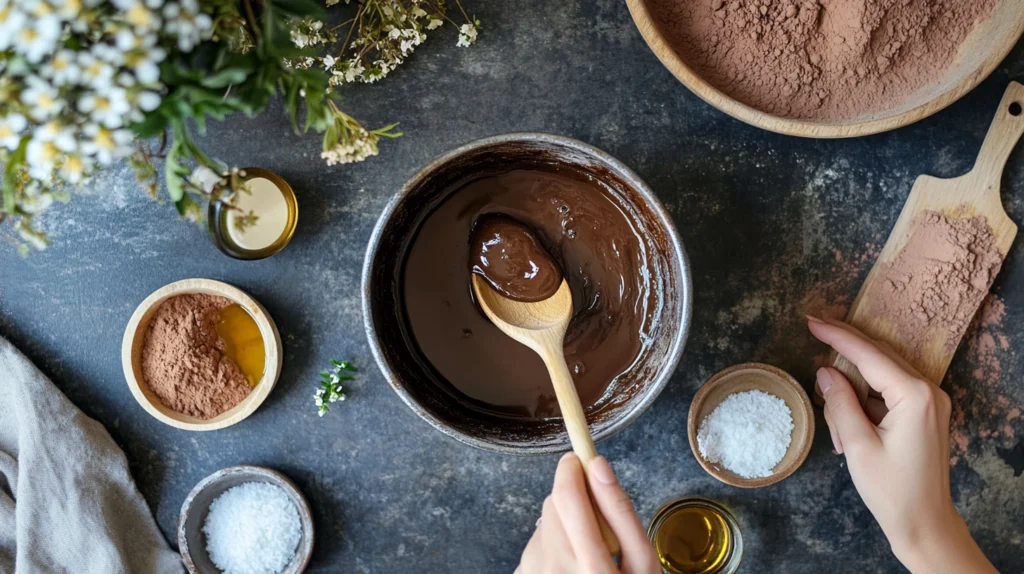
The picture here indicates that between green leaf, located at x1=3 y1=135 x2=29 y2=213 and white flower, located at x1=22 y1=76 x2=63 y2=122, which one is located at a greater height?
white flower, located at x1=22 y1=76 x2=63 y2=122

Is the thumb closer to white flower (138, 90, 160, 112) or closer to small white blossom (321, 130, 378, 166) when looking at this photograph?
small white blossom (321, 130, 378, 166)

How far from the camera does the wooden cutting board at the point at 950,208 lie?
151cm

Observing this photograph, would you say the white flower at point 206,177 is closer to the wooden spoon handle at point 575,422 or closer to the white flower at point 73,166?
the white flower at point 73,166

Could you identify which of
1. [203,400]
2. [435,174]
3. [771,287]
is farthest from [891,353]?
[203,400]

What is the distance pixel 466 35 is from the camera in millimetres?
1493

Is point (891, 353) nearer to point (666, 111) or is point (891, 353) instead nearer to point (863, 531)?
point (863, 531)

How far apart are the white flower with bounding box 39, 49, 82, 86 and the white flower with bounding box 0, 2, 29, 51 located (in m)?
0.05

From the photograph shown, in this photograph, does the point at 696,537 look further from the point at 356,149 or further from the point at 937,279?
A: the point at 356,149

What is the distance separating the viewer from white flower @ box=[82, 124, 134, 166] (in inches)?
34.2

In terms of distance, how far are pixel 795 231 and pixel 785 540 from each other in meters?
0.66

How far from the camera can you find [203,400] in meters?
1.49

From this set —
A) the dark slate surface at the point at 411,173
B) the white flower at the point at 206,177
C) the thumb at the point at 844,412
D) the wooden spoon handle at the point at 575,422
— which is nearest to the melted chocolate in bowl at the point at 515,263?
the wooden spoon handle at the point at 575,422

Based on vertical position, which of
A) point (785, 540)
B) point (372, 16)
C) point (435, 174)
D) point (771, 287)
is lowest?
point (785, 540)

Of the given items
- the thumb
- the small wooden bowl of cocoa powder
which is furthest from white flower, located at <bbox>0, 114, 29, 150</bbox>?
the thumb
